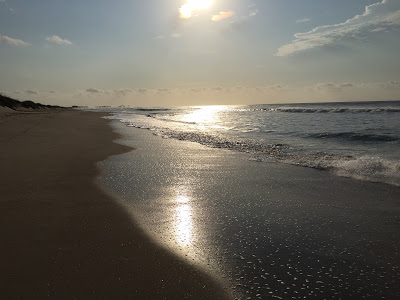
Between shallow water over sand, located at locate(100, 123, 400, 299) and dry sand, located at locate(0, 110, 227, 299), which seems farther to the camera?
shallow water over sand, located at locate(100, 123, 400, 299)

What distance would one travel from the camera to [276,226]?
173 inches

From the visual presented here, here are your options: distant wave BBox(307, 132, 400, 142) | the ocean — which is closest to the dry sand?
the ocean

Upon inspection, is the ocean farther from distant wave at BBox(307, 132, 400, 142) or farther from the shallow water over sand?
distant wave at BBox(307, 132, 400, 142)

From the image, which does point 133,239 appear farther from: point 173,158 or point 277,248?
point 173,158

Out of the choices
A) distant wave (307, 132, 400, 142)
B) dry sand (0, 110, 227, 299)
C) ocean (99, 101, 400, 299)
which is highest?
dry sand (0, 110, 227, 299)

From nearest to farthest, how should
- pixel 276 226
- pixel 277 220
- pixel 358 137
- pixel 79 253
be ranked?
pixel 79 253, pixel 276 226, pixel 277 220, pixel 358 137

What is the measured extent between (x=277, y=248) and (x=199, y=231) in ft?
3.62

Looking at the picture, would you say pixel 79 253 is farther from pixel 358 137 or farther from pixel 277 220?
pixel 358 137

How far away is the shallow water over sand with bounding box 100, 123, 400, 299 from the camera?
9.91 feet

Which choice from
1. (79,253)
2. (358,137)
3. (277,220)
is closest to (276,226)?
(277,220)

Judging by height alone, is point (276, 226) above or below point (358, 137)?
above

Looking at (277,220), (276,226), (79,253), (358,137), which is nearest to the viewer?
(79,253)

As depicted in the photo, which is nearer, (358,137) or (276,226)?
(276,226)

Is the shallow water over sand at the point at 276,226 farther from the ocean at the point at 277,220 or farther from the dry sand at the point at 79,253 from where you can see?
the dry sand at the point at 79,253
